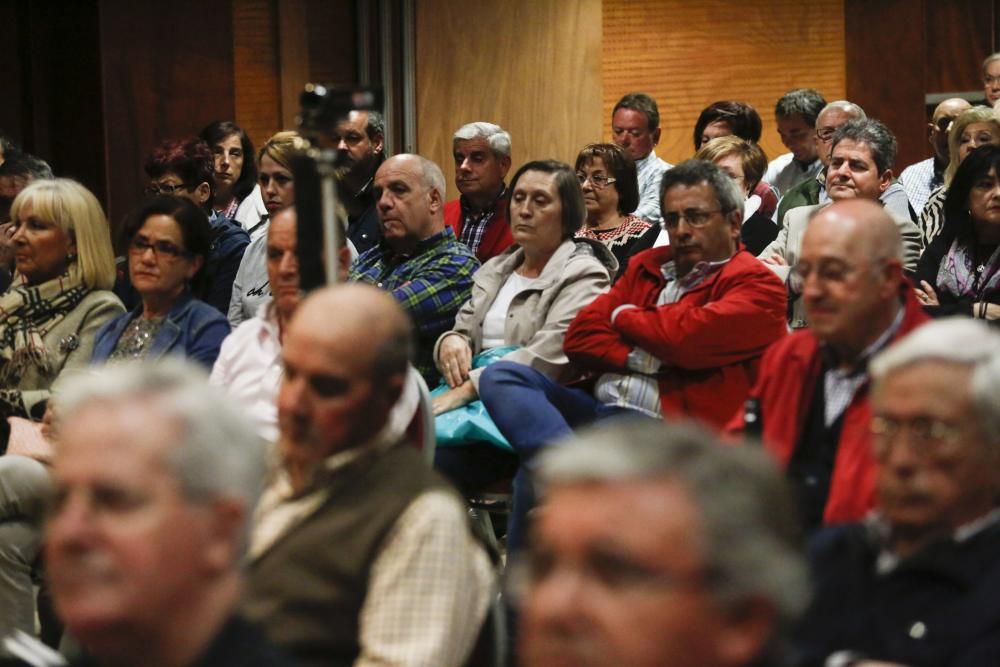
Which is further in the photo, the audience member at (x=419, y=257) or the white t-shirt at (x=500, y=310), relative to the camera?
the audience member at (x=419, y=257)

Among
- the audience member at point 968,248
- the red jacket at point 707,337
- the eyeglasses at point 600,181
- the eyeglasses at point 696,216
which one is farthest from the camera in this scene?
the eyeglasses at point 600,181

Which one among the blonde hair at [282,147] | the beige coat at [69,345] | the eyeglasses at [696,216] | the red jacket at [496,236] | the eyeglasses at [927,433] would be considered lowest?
the beige coat at [69,345]

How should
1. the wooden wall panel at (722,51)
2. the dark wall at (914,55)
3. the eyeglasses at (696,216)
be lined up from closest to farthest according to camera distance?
the eyeglasses at (696,216) < the dark wall at (914,55) < the wooden wall panel at (722,51)

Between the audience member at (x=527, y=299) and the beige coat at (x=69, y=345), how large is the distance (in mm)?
911

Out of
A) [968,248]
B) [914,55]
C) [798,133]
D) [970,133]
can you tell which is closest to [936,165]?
[798,133]

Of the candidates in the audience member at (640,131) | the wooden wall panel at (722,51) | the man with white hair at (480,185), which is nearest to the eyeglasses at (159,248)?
the man with white hair at (480,185)

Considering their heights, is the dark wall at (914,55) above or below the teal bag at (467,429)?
above

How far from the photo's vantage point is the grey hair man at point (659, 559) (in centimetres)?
133

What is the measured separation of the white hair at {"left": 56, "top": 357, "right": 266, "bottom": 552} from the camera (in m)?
1.65

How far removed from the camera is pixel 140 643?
1.62 metres

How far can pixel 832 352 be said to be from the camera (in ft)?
9.53

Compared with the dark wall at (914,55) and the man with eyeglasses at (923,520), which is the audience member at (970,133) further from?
the man with eyeglasses at (923,520)

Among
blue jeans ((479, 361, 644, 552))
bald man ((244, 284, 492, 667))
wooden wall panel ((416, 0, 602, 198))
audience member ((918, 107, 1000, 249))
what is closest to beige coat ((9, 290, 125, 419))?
blue jeans ((479, 361, 644, 552))

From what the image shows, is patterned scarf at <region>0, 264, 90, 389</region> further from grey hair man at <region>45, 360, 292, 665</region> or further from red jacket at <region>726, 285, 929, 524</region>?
grey hair man at <region>45, 360, 292, 665</region>
